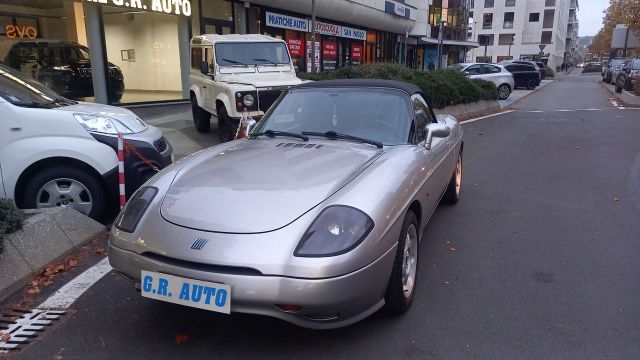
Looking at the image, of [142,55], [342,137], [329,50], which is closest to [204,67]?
[342,137]

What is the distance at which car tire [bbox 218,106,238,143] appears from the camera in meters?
8.36

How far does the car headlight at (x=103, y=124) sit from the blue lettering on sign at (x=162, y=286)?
2792 mm

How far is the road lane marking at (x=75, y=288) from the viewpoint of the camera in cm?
339

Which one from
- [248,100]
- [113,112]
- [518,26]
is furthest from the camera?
[518,26]

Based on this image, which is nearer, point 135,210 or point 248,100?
point 135,210

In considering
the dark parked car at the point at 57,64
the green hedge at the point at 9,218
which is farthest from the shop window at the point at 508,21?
the green hedge at the point at 9,218

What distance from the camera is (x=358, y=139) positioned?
386cm

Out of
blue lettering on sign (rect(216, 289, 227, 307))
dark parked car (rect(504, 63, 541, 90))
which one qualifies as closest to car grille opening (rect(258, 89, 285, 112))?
blue lettering on sign (rect(216, 289, 227, 307))

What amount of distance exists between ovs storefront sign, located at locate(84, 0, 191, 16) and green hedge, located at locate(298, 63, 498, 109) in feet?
15.6

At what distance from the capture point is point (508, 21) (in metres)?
81.3

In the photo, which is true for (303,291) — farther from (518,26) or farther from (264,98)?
(518,26)

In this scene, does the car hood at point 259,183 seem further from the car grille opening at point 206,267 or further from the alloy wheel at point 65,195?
the alloy wheel at point 65,195

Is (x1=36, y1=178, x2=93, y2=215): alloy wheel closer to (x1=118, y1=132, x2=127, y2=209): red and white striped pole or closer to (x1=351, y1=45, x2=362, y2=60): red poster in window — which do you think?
(x1=118, y1=132, x2=127, y2=209): red and white striped pole

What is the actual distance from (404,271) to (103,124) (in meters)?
3.48
